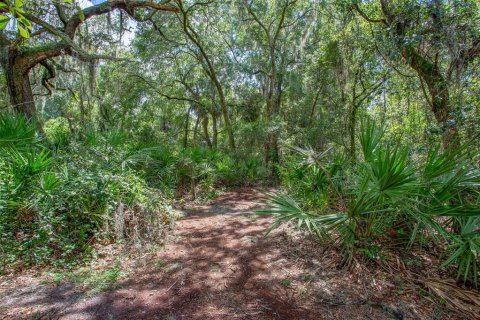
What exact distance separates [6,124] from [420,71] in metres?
7.29

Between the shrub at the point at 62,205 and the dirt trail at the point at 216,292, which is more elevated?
the shrub at the point at 62,205

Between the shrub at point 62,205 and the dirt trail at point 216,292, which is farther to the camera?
the shrub at point 62,205

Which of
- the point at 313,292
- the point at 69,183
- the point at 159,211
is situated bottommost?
the point at 313,292

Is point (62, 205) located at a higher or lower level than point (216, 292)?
higher

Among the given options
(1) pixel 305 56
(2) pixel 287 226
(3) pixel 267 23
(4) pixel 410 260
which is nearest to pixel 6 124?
(2) pixel 287 226

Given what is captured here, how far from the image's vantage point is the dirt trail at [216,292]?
2201 millimetres

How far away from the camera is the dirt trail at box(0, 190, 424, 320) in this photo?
220 centimetres

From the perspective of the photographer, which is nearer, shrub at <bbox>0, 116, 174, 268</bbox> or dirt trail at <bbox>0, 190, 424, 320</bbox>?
dirt trail at <bbox>0, 190, 424, 320</bbox>

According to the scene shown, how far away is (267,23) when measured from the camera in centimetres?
1084

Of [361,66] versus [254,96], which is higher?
[254,96]

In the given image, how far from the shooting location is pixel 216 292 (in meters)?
2.56

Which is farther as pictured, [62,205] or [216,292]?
[62,205]

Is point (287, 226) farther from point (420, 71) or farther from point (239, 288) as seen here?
point (420, 71)

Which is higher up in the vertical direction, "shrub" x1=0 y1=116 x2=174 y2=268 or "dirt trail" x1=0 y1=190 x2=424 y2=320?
"shrub" x1=0 y1=116 x2=174 y2=268
